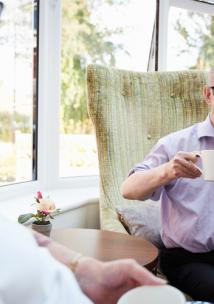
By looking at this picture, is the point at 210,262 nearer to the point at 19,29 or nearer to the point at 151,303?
the point at 151,303

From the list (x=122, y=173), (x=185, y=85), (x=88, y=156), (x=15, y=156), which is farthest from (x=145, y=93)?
(x=15, y=156)

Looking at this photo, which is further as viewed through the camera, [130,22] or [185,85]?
[130,22]

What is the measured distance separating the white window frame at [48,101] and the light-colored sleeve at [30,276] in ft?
5.16

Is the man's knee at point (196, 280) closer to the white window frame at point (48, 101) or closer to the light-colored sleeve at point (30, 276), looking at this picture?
the light-colored sleeve at point (30, 276)

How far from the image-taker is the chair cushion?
4.71ft

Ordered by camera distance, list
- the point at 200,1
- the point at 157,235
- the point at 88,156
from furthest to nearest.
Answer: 1. the point at 200,1
2. the point at 88,156
3. the point at 157,235

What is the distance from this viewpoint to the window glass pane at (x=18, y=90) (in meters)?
1.92

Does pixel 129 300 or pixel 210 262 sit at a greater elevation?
pixel 129 300

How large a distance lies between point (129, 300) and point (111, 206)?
120 centimetres

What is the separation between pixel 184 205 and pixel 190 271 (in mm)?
209

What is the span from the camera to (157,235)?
1.44 metres

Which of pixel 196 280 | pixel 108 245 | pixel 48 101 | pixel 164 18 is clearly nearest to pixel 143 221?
pixel 108 245

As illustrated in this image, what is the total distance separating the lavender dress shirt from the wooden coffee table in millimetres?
103

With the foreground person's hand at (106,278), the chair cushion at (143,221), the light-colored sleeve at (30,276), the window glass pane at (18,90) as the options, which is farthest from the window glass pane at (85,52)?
the light-colored sleeve at (30,276)
